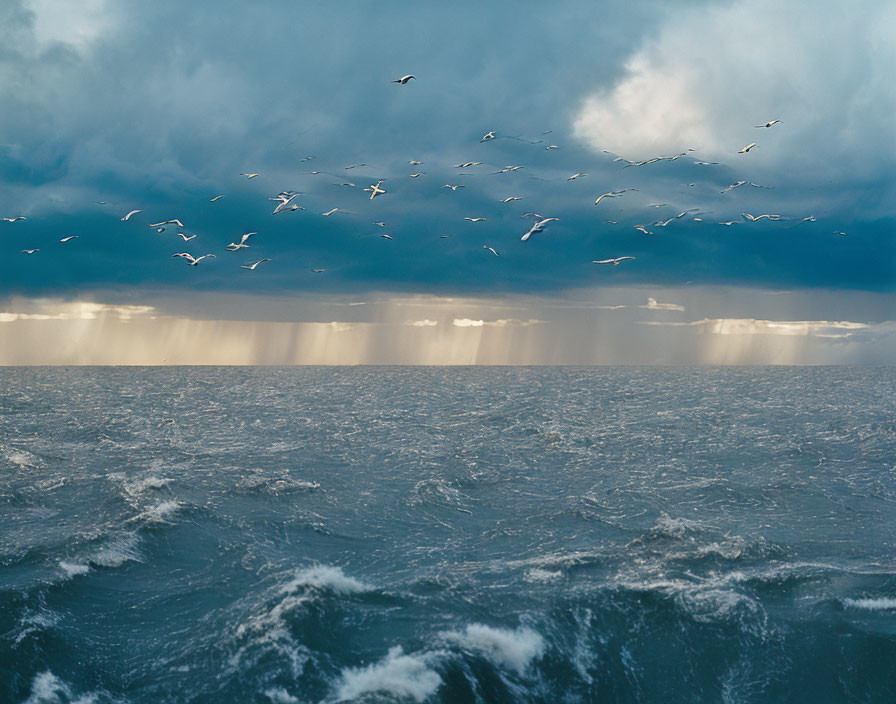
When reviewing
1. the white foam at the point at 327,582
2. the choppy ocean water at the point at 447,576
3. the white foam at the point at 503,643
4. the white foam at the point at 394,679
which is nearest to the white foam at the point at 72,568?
the choppy ocean water at the point at 447,576

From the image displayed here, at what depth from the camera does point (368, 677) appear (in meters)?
15.2

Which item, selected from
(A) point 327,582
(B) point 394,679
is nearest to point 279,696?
(B) point 394,679

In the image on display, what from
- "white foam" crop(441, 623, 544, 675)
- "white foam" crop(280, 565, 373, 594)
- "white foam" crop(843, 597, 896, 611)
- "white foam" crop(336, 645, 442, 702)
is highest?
"white foam" crop(843, 597, 896, 611)

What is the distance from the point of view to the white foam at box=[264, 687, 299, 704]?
14258 millimetres

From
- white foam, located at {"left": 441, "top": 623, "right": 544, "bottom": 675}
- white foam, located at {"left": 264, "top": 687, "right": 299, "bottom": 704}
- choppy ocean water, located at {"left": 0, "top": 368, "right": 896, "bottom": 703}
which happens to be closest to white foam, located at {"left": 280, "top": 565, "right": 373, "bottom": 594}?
choppy ocean water, located at {"left": 0, "top": 368, "right": 896, "bottom": 703}

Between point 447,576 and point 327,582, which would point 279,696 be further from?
point 447,576

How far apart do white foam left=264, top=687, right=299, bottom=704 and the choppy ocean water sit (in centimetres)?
7

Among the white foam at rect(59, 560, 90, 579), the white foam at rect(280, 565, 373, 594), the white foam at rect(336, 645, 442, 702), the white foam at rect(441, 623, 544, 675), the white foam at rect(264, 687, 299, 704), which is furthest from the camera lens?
the white foam at rect(59, 560, 90, 579)

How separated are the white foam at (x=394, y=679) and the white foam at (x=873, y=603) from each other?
13.4 metres

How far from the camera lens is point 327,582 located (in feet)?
68.8

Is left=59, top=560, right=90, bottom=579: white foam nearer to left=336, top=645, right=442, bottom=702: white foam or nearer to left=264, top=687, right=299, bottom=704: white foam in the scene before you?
left=264, top=687, right=299, bottom=704: white foam

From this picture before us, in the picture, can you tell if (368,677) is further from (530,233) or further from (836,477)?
(836,477)

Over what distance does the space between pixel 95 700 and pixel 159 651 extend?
2.25 meters

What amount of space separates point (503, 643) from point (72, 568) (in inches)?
621
